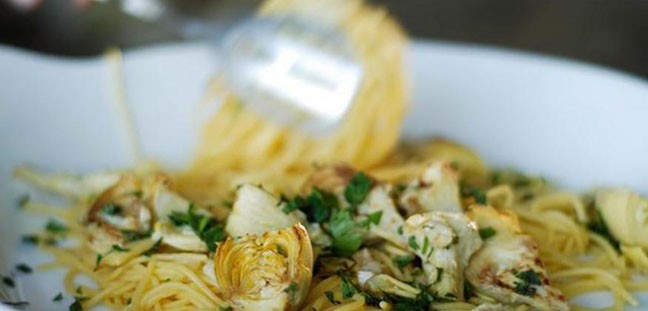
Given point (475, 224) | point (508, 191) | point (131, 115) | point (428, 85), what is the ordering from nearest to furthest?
point (475, 224)
point (508, 191)
point (131, 115)
point (428, 85)

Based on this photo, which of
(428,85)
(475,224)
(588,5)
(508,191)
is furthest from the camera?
(588,5)

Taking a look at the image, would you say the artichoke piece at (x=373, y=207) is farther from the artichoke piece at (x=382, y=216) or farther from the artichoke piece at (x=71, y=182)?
the artichoke piece at (x=71, y=182)

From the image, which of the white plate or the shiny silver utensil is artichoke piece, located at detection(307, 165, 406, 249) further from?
the white plate

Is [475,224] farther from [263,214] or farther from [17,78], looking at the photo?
[17,78]

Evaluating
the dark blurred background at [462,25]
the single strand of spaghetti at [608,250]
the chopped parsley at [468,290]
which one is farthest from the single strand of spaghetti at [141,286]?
the dark blurred background at [462,25]

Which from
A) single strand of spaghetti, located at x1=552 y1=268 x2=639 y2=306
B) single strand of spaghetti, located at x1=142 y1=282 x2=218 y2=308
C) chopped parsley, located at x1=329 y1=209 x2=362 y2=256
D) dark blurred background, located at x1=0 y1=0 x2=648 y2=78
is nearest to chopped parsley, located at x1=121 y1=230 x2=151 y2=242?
single strand of spaghetti, located at x1=142 y1=282 x2=218 y2=308

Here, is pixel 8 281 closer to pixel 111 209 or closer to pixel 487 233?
pixel 111 209

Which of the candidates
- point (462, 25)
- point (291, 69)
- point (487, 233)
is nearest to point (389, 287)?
point (487, 233)

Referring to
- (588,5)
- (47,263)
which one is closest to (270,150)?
(47,263)
